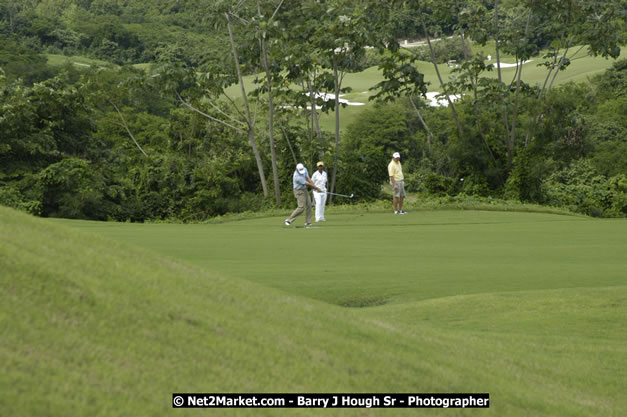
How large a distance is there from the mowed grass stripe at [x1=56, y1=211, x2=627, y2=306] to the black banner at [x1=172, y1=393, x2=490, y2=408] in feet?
9.30

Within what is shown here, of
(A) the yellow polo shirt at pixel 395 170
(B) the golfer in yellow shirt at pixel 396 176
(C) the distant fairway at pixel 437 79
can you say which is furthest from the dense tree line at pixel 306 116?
(C) the distant fairway at pixel 437 79

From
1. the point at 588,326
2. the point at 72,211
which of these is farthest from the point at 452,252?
the point at 72,211

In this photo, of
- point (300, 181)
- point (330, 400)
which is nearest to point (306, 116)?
point (300, 181)

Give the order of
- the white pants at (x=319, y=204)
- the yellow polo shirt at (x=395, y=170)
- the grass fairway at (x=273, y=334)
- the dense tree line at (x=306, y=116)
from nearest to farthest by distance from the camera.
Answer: the grass fairway at (x=273, y=334) < the white pants at (x=319, y=204) < the yellow polo shirt at (x=395, y=170) < the dense tree line at (x=306, y=116)

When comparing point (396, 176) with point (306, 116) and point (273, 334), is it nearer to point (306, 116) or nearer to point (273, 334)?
point (306, 116)

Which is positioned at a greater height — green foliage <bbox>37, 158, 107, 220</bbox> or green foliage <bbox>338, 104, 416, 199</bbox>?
green foliage <bbox>338, 104, 416, 199</bbox>

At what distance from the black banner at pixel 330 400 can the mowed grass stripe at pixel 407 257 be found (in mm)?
2835

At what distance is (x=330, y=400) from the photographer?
11.3 ft

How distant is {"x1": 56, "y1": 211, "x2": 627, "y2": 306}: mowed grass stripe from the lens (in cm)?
927

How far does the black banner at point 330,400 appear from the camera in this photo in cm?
304

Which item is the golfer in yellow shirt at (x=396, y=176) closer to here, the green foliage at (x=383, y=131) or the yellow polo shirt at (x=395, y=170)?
the yellow polo shirt at (x=395, y=170)

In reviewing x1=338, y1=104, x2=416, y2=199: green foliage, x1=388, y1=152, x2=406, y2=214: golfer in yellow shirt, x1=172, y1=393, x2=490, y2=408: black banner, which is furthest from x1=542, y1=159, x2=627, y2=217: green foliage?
x1=338, y1=104, x2=416, y2=199: green foliage

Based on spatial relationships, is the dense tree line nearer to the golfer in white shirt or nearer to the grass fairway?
the golfer in white shirt

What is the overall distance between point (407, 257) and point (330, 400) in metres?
8.60
